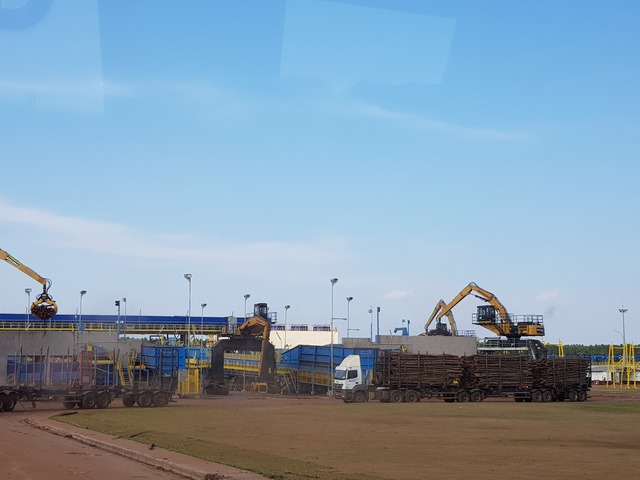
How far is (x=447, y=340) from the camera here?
337 ft

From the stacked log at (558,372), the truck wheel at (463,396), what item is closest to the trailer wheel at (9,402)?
the truck wheel at (463,396)

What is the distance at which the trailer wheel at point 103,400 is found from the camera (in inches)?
2156

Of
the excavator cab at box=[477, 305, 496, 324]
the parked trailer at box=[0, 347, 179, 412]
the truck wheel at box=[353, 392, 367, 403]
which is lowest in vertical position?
the truck wheel at box=[353, 392, 367, 403]

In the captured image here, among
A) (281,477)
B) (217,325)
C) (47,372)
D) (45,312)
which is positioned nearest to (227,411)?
(45,312)

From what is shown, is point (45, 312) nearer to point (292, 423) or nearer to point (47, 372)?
point (47, 372)

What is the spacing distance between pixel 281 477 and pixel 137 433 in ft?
48.0

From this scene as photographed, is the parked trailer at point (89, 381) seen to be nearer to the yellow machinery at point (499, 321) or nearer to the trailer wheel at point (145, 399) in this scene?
the trailer wheel at point (145, 399)

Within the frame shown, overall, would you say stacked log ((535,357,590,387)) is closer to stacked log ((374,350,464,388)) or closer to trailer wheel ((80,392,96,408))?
A: stacked log ((374,350,464,388))

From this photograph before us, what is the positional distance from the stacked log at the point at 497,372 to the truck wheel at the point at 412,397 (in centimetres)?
482

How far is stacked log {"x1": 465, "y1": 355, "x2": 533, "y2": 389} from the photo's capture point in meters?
63.8

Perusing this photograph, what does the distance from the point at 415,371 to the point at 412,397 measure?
82.6 inches

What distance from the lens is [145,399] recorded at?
188 feet

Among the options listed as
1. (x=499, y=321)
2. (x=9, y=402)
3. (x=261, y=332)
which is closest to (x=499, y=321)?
(x=499, y=321)

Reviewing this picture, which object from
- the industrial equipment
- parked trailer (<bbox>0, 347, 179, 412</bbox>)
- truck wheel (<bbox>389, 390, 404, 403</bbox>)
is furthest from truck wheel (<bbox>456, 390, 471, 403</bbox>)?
the industrial equipment
